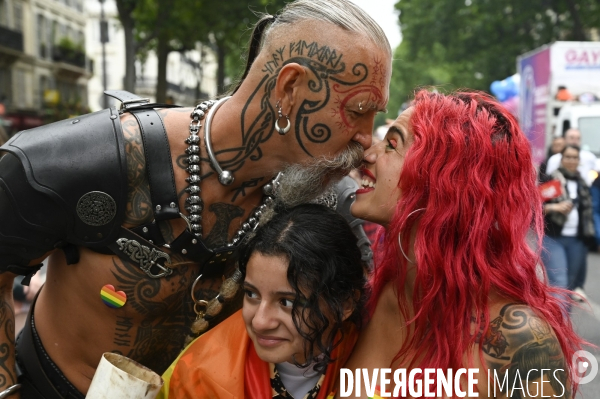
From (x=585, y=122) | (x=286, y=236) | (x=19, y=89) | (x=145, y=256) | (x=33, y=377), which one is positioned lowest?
(x=33, y=377)

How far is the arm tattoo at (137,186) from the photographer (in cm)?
234

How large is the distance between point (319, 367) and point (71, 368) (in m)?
1.00

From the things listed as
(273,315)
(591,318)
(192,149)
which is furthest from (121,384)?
(591,318)

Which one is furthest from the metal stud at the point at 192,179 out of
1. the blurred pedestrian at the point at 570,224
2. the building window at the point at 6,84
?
the building window at the point at 6,84

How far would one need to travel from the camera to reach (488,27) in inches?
1024

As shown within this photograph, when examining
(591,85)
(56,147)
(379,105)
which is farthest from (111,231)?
(591,85)

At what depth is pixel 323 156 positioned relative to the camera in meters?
2.42

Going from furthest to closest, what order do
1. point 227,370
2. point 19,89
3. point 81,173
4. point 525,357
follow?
point 19,89, point 81,173, point 227,370, point 525,357

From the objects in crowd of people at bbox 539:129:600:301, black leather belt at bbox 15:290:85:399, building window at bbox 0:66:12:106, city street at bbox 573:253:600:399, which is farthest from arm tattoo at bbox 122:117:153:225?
building window at bbox 0:66:12:106

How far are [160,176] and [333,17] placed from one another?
32.1 inches

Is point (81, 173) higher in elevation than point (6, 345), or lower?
higher

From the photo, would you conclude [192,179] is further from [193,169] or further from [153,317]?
[153,317]

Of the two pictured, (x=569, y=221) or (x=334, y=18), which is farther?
(x=569, y=221)

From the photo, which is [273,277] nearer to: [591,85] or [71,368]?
[71,368]
